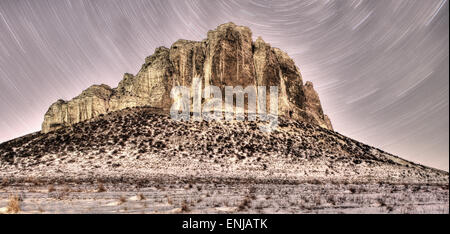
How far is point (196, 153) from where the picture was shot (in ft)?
112

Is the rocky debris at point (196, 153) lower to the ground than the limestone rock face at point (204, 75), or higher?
lower

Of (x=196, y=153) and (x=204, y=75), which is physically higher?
(x=204, y=75)

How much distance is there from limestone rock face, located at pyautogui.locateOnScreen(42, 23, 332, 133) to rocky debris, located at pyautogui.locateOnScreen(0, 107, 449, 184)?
9638mm

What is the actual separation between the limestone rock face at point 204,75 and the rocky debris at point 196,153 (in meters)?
9.64

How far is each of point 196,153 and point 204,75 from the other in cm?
2529

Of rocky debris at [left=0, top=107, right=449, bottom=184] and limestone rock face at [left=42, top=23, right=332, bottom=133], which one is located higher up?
limestone rock face at [left=42, top=23, right=332, bottom=133]

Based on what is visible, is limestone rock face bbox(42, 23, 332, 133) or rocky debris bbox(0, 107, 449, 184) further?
limestone rock face bbox(42, 23, 332, 133)

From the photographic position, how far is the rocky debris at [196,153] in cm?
2802

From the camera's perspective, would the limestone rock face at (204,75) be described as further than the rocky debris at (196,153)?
Yes

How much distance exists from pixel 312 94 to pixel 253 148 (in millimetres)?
48681

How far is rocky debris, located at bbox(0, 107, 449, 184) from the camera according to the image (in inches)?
1103

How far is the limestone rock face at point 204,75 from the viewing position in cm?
5316
